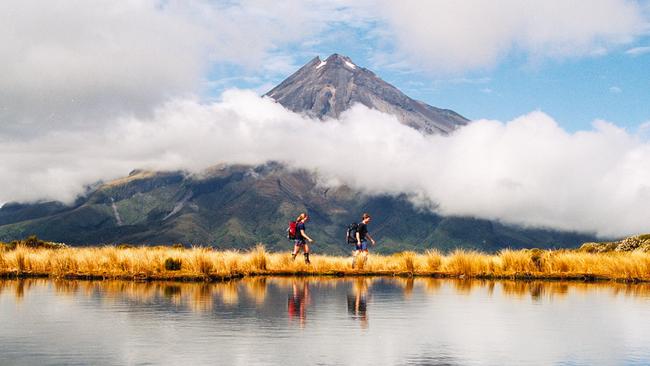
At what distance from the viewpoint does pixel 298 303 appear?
23203mm

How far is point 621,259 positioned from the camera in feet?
124

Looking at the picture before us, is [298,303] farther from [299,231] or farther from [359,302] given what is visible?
[299,231]

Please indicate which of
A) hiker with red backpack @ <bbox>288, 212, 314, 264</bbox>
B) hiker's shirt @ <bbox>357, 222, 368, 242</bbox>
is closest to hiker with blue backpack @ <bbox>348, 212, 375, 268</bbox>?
hiker's shirt @ <bbox>357, 222, 368, 242</bbox>

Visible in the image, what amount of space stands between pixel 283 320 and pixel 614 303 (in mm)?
12338

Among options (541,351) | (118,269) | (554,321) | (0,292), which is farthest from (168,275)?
(541,351)

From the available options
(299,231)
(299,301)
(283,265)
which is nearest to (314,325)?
(299,301)

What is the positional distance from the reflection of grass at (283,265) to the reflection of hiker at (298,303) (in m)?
6.56

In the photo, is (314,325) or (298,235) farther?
(298,235)

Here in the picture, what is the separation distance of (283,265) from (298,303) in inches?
578

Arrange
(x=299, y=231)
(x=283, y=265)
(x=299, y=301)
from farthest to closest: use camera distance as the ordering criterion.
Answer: (x=299, y=231)
(x=283, y=265)
(x=299, y=301)

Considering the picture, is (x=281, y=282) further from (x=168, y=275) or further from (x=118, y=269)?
(x=118, y=269)

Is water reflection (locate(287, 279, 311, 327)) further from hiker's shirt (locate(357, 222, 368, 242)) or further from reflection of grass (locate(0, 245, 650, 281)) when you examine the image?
hiker's shirt (locate(357, 222, 368, 242))

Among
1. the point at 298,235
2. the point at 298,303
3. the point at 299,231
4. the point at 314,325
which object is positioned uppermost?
the point at 299,231

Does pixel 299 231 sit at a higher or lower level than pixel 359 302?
higher
